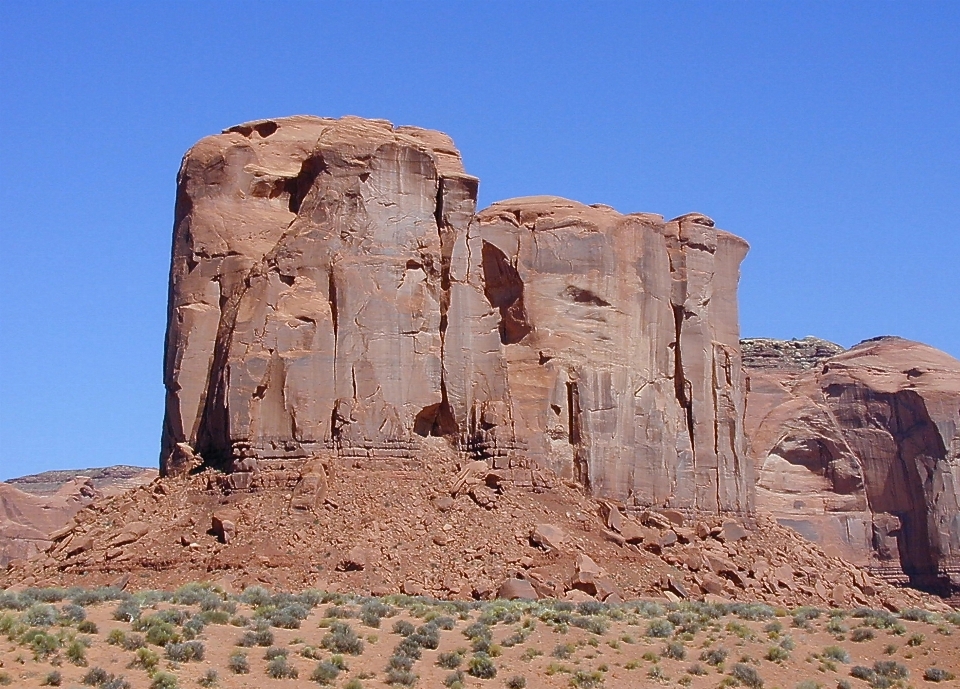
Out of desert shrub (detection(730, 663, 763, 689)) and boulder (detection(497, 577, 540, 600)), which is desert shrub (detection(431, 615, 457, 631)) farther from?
desert shrub (detection(730, 663, 763, 689))

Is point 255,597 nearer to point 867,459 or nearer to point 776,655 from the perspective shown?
point 776,655

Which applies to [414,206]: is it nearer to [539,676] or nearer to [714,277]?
[714,277]

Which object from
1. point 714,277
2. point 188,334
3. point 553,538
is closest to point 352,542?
point 553,538

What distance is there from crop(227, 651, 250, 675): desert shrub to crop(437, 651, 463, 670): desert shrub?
14.0 ft

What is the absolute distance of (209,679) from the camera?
1352 inches

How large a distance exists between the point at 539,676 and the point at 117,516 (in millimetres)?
19683

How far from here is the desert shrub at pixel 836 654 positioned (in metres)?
41.2

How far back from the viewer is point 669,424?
204 feet

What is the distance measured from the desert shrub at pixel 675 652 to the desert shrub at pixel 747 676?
1367 mm

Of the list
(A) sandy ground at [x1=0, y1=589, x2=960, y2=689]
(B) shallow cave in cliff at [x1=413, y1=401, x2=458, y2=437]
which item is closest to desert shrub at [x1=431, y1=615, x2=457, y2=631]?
(A) sandy ground at [x1=0, y1=589, x2=960, y2=689]

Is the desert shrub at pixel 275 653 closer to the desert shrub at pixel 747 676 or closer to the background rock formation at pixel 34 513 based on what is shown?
the desert shrub at pixel 747 676

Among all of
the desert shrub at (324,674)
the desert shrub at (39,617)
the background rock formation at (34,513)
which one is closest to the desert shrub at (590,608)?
the desert shrub at (324,674)

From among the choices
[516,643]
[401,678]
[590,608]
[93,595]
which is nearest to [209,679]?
[401,678]

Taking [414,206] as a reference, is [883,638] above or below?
below
